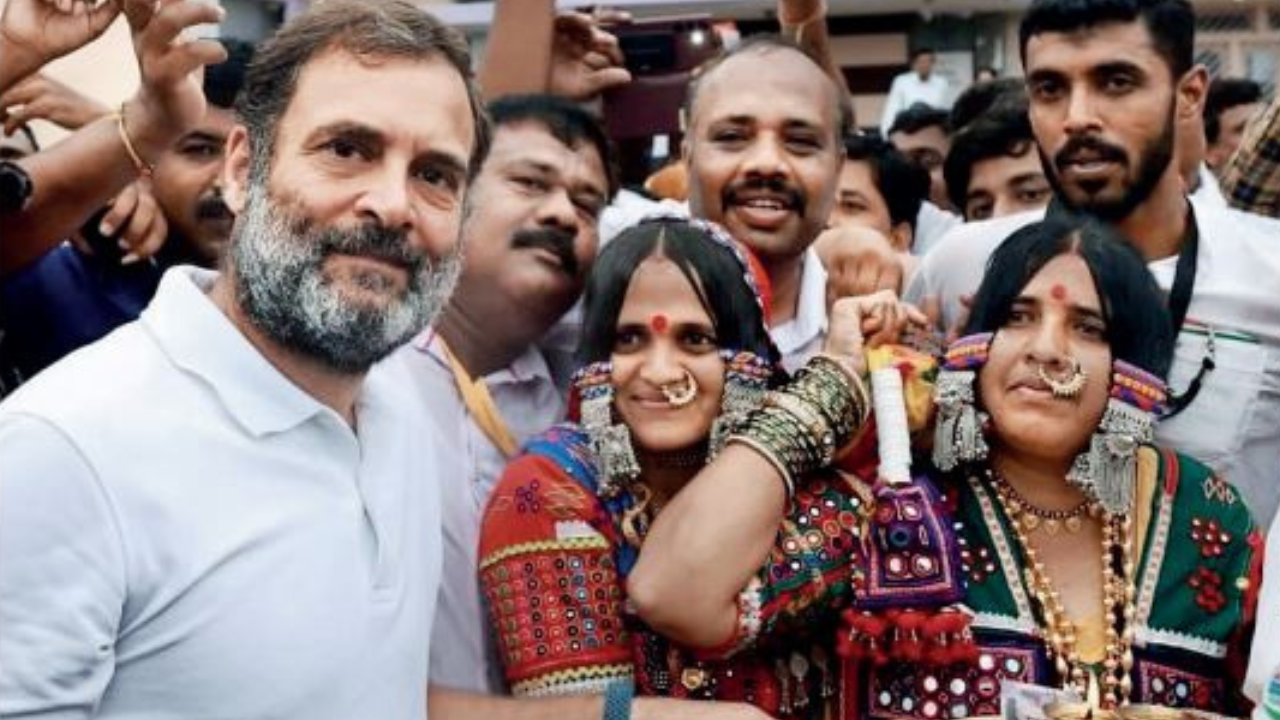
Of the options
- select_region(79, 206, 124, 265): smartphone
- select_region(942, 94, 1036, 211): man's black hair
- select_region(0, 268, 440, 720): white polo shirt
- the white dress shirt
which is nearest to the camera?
select_region(0, 268, 440, 720): white polo shirt

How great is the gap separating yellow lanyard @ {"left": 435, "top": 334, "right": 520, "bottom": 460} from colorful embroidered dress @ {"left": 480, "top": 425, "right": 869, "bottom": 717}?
0.32 metres

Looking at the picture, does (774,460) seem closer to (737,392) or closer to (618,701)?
(737,392)

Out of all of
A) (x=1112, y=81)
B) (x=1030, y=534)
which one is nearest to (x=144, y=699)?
(x=1030, y=534)

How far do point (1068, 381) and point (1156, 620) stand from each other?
15.4 inches

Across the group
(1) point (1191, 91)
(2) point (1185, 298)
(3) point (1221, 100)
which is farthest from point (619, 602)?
(3) point (1221, 100)

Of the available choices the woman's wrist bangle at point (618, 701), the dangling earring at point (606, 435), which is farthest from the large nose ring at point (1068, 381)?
the woman's wrist bangle at point (618, 701)

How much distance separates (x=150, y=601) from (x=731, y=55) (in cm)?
192

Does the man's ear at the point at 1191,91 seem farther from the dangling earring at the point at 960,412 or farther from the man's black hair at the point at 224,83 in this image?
the man's black hair at the point at 224,83

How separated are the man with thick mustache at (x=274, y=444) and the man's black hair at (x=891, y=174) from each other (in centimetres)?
245

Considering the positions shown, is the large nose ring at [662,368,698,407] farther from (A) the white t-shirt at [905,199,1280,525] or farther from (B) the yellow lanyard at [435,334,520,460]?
(A) the white t-shirt at [905,199,1280,525]

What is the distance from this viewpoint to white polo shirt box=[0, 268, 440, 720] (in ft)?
4.93

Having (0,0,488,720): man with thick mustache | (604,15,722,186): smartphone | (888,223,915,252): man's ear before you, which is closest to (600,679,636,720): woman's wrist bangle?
(0,0,488,720): man with thick mustache

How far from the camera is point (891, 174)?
4402 millimetres

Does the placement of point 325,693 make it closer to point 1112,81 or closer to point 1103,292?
point 1103,292
